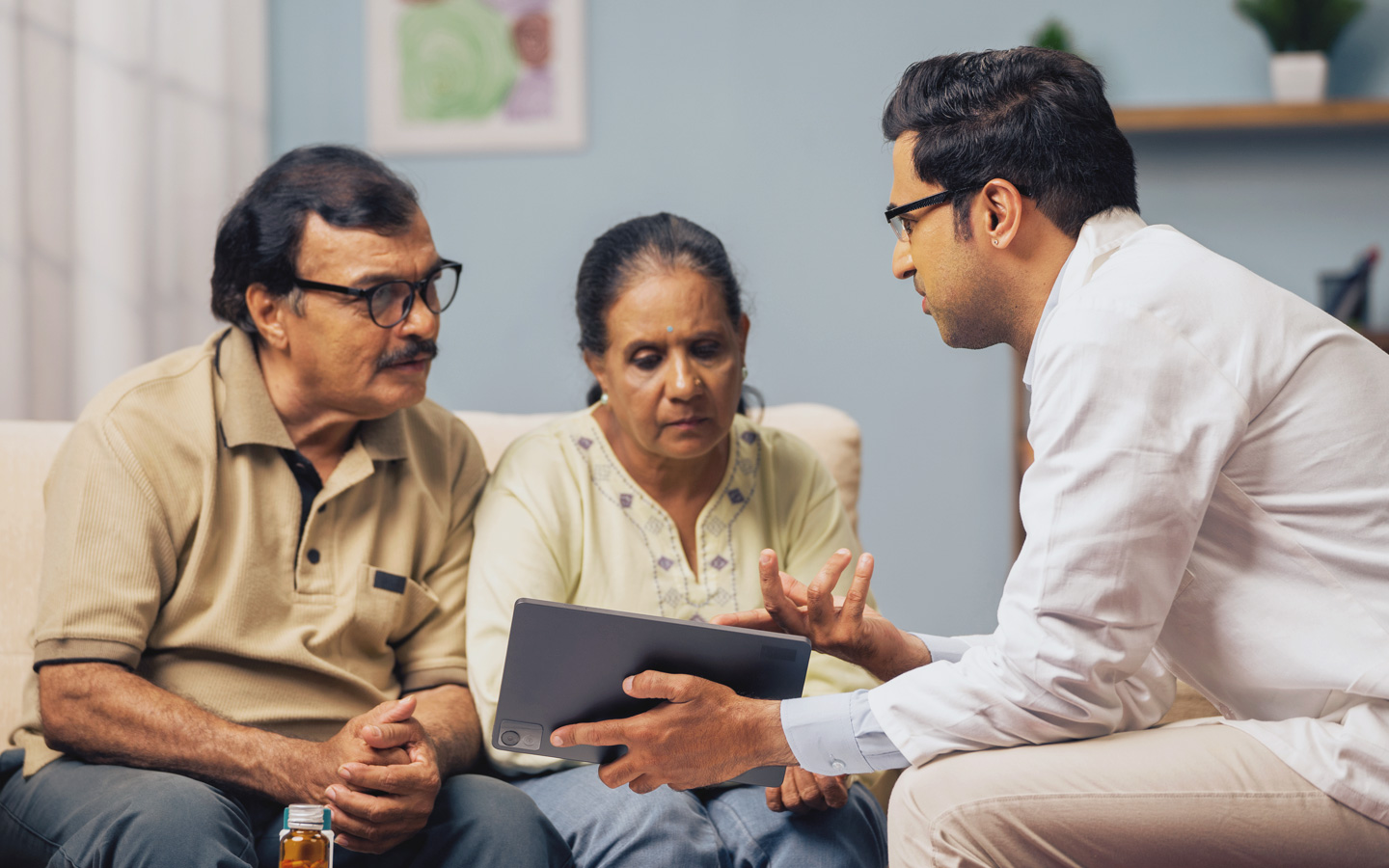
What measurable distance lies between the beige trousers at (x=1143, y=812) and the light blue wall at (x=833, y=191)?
2078 millimetres

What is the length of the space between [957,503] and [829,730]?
2068 mm

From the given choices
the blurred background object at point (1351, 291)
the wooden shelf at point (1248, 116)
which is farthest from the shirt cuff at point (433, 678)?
the blurred background object at point (1351, 291)

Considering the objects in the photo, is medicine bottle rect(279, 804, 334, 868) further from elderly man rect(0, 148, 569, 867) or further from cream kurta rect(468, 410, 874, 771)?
cream kurta rect(468, 410, 874, 771)

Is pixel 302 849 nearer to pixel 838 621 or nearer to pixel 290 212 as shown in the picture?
pixel 838 621

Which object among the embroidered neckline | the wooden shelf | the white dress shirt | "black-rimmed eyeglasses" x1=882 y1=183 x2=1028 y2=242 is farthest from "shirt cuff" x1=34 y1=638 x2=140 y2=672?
the wooden shelf

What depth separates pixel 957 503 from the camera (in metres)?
3.17

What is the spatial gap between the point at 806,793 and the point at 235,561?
2.57 ft

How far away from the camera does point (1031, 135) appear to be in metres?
1.23

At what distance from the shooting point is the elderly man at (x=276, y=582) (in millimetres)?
1347

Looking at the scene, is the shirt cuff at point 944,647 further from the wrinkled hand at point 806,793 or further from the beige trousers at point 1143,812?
the beige trousers at point 1143,812

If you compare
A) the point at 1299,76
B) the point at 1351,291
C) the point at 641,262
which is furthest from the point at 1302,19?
the point at 641,262

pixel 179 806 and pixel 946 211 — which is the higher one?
pixel 946 211

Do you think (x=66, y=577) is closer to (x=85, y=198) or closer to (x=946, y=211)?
(x=946, y=211)

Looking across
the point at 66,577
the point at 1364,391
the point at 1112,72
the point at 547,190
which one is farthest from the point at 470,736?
the point at 1112,72
